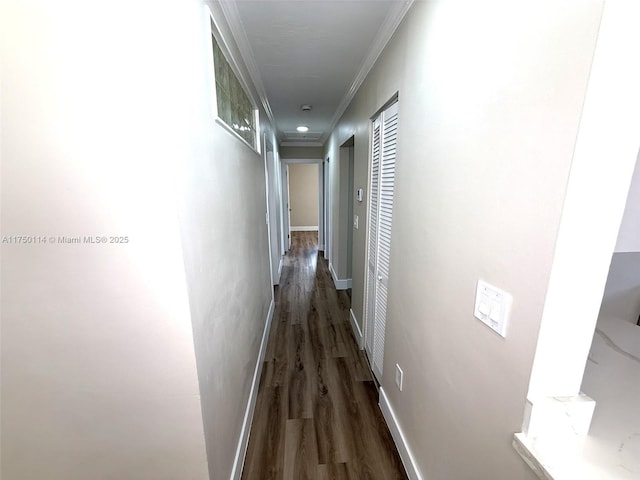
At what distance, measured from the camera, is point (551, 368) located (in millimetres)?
652

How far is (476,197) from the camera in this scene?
0.84 meters

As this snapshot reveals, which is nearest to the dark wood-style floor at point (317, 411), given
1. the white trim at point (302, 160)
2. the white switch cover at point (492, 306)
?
the white switch cover at point (492, 306)

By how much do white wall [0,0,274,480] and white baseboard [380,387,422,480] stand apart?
0.96 metres

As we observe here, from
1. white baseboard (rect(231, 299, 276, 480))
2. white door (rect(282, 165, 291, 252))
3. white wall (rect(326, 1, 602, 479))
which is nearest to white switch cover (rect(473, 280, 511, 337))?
white wall (rect(326, 1, 602, 479))

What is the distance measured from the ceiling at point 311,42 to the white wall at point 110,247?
1.92 feet

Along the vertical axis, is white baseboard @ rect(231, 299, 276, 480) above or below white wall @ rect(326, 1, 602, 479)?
below

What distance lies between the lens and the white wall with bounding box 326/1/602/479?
1.93ft

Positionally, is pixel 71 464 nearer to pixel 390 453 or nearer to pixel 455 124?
pixel 390 453

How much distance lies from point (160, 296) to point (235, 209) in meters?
0.77

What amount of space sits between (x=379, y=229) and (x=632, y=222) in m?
1.21

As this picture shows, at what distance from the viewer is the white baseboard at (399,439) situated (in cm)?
133

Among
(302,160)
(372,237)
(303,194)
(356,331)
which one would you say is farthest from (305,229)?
(372,237)

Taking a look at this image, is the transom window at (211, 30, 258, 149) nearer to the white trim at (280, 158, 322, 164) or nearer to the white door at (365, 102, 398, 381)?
the white door at (365, 102, 398, 381)

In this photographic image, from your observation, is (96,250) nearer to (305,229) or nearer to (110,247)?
(110,247)
